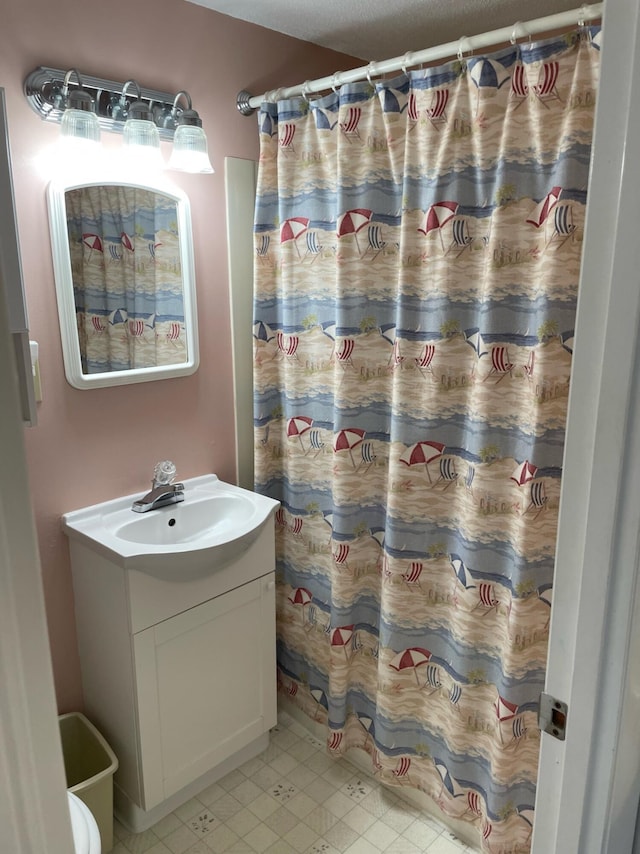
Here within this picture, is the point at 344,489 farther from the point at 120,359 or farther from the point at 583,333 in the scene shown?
the point at 583,333

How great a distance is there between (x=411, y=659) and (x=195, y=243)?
1507mm

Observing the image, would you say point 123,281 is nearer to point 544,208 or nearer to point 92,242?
point 92,242

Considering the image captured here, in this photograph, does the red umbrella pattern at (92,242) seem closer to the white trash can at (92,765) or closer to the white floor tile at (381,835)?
the white trash can at (92,765)

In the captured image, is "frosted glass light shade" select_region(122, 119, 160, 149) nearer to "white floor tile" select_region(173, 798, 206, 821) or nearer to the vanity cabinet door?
the vanity cabinet door

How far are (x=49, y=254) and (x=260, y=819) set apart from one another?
1806mm

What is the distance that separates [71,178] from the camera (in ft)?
6.15

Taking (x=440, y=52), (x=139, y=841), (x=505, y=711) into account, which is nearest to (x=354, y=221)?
(x=440, y=52)

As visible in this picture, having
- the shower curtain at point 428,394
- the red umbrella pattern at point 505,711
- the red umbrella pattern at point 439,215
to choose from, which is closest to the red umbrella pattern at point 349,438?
the shower curtain at point 428,394

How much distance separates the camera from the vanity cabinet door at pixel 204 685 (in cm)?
194

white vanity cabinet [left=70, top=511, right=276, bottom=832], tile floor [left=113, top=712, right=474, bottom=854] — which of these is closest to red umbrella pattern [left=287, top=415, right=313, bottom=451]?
white vanity cabinet [left=70, top=511, right=276, bottom=832]

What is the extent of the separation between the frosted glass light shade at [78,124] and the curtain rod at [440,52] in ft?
2.09

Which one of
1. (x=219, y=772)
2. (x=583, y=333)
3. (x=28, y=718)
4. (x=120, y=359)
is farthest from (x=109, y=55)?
(x=219, y=772)

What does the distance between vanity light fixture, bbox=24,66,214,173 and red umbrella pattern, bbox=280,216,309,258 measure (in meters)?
0.30

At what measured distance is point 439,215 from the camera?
5.80 feet
